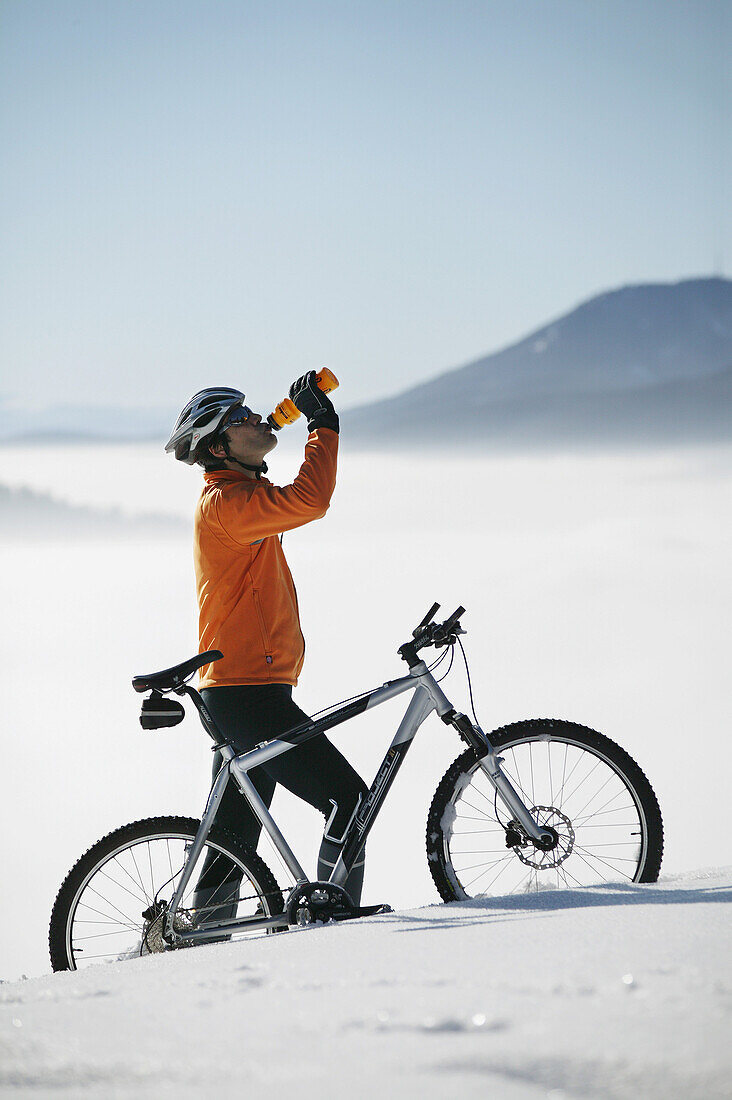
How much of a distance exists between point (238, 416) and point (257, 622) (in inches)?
25.8

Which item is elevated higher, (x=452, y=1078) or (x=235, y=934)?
(x=235, y=934)

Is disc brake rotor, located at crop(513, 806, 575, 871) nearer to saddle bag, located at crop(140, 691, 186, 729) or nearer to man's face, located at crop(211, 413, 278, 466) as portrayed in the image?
saddle bag, located at crop(140, 691, 186, 729)

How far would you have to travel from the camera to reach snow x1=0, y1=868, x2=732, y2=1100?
1.57 metres

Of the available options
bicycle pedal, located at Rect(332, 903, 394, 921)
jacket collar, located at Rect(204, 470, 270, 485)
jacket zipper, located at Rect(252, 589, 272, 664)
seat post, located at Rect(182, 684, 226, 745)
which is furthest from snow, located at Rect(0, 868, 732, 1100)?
jacket collar, located at Rect(204, 470, 270, 485)

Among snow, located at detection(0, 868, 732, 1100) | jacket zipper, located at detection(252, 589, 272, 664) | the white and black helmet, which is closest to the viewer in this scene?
snow, located at detection(0, 868, 732, 1100)

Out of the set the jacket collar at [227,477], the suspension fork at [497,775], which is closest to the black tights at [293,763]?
the suspension fork at [497,775]

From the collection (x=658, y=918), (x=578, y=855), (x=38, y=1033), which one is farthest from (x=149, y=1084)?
(x=578, y=855)

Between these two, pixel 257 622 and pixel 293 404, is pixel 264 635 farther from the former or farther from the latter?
pixel 293 404

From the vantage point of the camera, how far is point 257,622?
310cm

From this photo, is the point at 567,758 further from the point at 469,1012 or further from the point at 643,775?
the point at 469,1012

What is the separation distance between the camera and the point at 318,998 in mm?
2010

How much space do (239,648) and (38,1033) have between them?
133 centimetres

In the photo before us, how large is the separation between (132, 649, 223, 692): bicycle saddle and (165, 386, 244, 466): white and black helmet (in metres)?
0.66

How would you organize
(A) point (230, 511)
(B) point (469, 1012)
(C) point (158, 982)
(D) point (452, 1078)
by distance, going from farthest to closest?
(A) point (230, 511), (C) point (158, 982), (B) point (469, 1012), (D) point (452, 1078)
